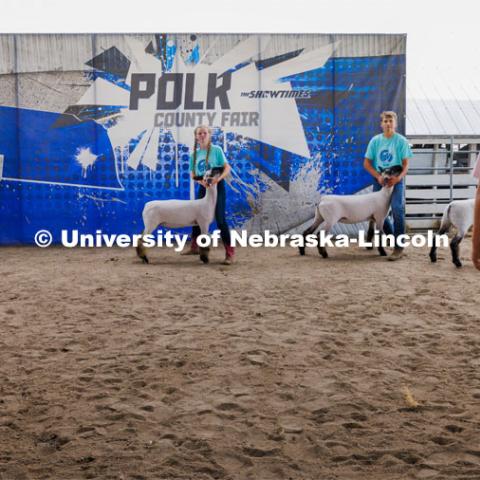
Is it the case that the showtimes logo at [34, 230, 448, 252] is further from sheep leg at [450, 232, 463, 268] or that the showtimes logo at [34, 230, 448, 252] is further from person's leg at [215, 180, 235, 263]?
sheep leg at [450, 232, 463, 268]

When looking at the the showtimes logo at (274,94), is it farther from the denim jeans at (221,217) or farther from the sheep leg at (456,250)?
the sheep leg at (456,250)

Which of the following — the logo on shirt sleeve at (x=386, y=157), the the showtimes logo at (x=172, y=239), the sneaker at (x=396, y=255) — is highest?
the logo on shirt sleeve at (x=386, y=157)

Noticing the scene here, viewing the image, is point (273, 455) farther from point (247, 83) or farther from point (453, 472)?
point (247, 83)

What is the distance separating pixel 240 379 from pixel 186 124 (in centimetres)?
742

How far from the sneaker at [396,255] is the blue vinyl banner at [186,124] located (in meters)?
2.54

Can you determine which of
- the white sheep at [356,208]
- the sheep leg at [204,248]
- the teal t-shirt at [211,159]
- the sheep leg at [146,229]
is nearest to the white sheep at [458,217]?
the white sheep at [356,208]

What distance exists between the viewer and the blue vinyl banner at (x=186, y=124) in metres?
10.2

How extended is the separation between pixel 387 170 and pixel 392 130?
1.74ft

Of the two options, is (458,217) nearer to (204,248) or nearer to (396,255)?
(396,255)

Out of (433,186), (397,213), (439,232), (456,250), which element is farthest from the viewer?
(433,186)

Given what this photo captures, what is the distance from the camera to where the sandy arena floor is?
245cm

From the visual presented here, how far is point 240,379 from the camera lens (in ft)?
11.1

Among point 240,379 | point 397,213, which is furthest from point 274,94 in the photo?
point 240,379

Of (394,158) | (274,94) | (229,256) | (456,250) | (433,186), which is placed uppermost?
(274,94)
